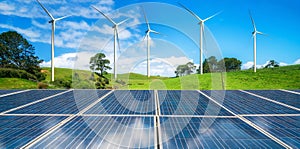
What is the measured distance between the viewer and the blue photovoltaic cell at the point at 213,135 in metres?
6.24

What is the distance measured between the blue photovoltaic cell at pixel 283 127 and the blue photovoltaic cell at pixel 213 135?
1.72 ft

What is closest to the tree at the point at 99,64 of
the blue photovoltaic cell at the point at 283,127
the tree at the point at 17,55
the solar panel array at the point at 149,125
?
the tree at the point at 17,55

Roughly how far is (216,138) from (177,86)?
50281mm

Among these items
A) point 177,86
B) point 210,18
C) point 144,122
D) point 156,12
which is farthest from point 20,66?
point 144,122

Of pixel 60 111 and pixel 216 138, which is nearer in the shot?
pixel 216 138

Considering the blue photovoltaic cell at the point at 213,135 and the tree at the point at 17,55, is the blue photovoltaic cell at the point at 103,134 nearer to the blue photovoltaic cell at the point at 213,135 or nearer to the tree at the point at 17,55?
the blue photovoltaic cell at the point at 213,135

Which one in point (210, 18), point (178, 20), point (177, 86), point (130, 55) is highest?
point (210, 18)

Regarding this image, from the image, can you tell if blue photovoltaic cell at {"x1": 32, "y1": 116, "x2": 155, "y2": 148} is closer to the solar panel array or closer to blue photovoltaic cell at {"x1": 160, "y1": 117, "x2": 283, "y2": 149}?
the solar panel array

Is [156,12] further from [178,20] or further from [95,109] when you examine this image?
[95,109]

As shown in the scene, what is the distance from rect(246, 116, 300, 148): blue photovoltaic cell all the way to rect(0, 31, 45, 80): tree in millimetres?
56956

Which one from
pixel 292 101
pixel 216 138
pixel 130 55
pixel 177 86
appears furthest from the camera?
pixel 177 86

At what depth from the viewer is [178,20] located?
50.2 ft

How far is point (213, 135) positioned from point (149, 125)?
2.13 m

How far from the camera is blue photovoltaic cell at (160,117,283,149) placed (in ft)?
20.5
